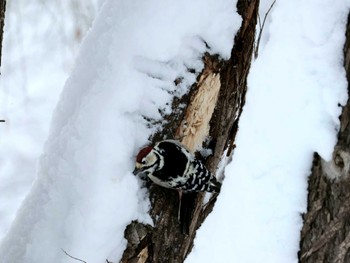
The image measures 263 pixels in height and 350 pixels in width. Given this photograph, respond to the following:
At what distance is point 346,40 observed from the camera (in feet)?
3.86

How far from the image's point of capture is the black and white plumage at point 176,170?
2113 millimetres

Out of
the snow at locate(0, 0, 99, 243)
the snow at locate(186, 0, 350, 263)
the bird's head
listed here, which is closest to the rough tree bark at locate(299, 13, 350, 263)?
the snow at locate(186, 0, 350, 263)

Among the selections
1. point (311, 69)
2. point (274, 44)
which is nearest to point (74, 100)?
point (274, 44)

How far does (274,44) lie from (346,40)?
20cm

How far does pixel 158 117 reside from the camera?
2.10m

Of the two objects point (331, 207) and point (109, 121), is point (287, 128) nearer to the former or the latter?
point (331, 207)

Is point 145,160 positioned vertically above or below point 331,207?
above

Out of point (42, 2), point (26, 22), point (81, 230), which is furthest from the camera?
point (26, 22)

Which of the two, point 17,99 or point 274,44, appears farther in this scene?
point 17,99

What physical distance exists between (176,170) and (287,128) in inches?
41.9

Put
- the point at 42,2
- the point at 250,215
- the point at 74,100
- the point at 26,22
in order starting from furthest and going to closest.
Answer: the point at 26,22, the point at 42,2, the point at 74,100, the point at 250,215

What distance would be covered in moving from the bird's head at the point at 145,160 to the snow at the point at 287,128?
69 cm

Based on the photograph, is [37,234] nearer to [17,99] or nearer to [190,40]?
[190,40]

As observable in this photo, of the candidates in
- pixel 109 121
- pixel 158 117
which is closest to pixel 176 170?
pixel 158 117
